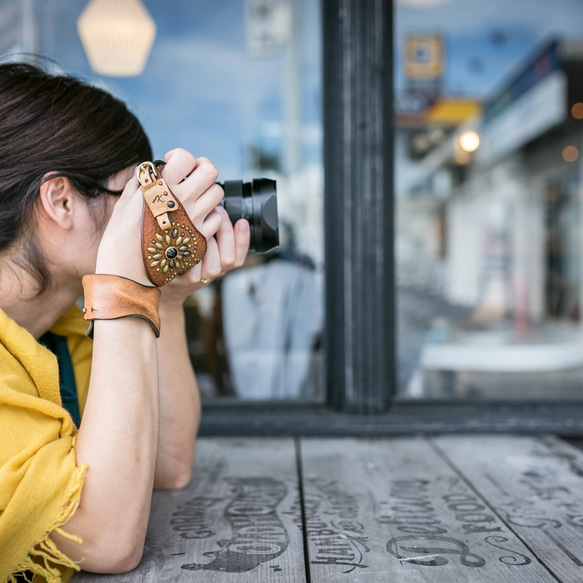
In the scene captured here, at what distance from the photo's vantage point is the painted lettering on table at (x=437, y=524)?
69 cm

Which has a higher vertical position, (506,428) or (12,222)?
(12,222)

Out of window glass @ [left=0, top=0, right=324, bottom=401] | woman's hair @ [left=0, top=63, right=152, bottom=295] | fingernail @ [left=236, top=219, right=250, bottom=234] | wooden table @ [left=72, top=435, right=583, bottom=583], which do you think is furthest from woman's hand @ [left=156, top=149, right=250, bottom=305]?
window glass @ [left=0, top=0, right=324, bottom=401]

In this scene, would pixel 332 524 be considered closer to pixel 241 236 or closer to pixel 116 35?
pixel 241 236

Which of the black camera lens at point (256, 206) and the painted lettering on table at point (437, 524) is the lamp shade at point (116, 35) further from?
the painted lettering on table at point (437, 524)

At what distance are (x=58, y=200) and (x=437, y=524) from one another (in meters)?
0.61

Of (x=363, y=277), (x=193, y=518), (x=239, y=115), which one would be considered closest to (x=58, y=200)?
(x=193, y=518)

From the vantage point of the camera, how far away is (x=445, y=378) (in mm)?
1952

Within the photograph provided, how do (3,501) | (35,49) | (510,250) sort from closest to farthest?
(3,501), (35,49), (510,250)

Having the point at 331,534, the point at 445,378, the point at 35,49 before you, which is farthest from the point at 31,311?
the point at 35,49

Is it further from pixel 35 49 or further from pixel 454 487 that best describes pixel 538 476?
pixel 35 49

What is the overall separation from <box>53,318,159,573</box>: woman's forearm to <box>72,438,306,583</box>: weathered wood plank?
63mm

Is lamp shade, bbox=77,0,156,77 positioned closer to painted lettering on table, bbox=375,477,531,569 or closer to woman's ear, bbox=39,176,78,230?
woman's ear, bbox=39,176,78,230

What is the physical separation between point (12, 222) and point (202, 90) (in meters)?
2.69

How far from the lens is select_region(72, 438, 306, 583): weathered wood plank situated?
67 centimetres
